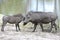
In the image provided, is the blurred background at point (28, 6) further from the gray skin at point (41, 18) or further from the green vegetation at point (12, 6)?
the gray skin at point (41, 18)

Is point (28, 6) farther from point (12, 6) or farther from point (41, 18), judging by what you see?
point (41, 18)

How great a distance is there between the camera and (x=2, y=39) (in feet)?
22.6

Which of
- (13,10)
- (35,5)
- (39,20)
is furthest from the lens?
(13,10)

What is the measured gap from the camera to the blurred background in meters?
10.2

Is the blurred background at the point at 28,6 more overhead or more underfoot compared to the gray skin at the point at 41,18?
more overhead

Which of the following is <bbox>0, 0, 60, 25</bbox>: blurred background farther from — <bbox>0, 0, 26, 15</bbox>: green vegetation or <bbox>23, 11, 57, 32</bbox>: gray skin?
<bbox>23, 11, 57, 32</bbox>: gray skin

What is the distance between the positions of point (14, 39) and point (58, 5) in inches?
152

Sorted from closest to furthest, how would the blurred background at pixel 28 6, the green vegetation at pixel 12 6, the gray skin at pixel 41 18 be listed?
the gray skin at pixel 41 18
the blurred background at pixel 28 6
the green vegetation at pixel 12 6

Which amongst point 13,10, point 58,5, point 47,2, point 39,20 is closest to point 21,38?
point 39,20

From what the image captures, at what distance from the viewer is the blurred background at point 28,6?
403 inches

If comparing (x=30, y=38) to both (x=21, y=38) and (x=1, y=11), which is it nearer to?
(x=21, y=38)

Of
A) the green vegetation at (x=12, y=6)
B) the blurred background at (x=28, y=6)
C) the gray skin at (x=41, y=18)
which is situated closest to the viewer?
the gray skin at (x=41, y=18)

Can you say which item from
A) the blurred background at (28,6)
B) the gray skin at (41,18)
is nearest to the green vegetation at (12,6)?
the blurred background at (28,6)

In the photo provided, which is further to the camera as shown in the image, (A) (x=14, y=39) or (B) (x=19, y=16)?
(B) (x=19, y=16)
